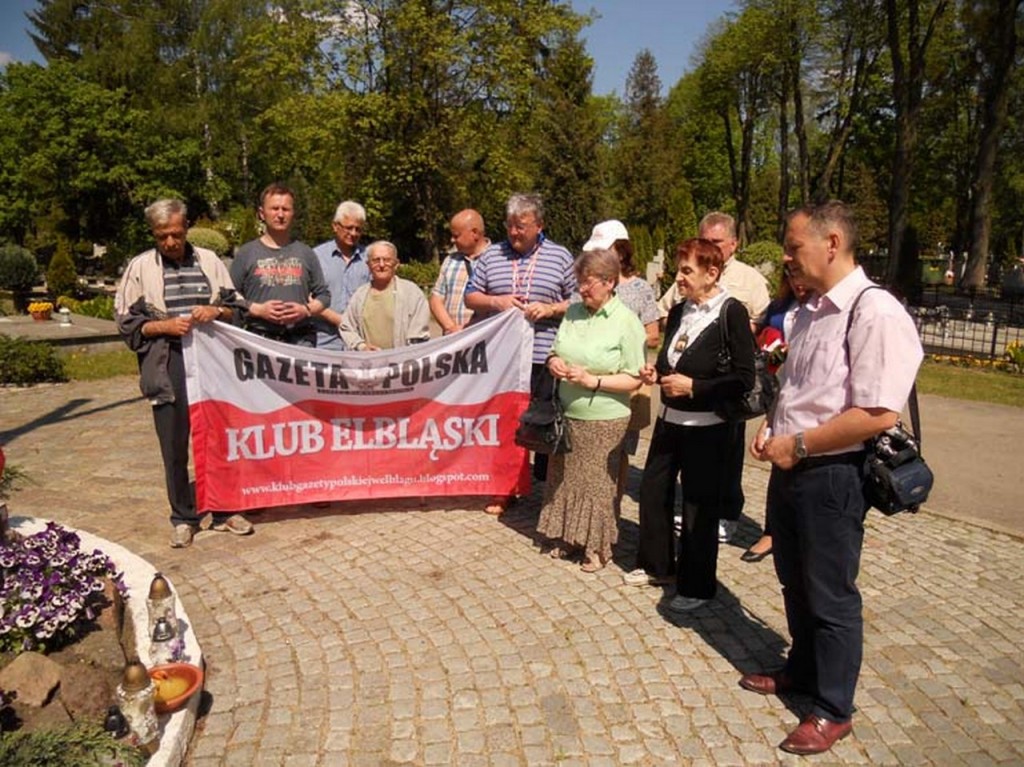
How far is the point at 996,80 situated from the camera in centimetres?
2638

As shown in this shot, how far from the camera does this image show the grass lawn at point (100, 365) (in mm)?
11070

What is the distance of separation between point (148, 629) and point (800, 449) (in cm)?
298

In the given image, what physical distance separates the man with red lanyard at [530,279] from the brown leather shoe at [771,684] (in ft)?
7.72

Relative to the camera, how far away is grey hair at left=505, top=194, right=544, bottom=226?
5211 mm

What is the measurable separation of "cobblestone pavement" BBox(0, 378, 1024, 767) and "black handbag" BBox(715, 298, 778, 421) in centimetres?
116

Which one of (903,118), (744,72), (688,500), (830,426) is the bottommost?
(688,500)

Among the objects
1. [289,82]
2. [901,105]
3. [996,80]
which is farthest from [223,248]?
[996,80]

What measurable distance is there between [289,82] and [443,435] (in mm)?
33349

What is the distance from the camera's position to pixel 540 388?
5055 millimetres

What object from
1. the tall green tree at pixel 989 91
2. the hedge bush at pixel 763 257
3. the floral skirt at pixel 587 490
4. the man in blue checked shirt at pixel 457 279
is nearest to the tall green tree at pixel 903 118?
the tall green tree at pixel 989 91

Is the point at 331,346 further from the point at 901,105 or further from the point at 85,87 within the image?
the point at 85,87

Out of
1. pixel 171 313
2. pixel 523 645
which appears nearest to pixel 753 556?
pixel 523 645

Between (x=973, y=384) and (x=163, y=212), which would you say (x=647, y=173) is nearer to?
(x=973, y=384)

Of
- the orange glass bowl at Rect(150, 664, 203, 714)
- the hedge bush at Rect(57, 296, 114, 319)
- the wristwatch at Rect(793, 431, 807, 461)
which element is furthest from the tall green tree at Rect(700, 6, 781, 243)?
the orange glass bowl at Rect(150, 664, 203, 714)
